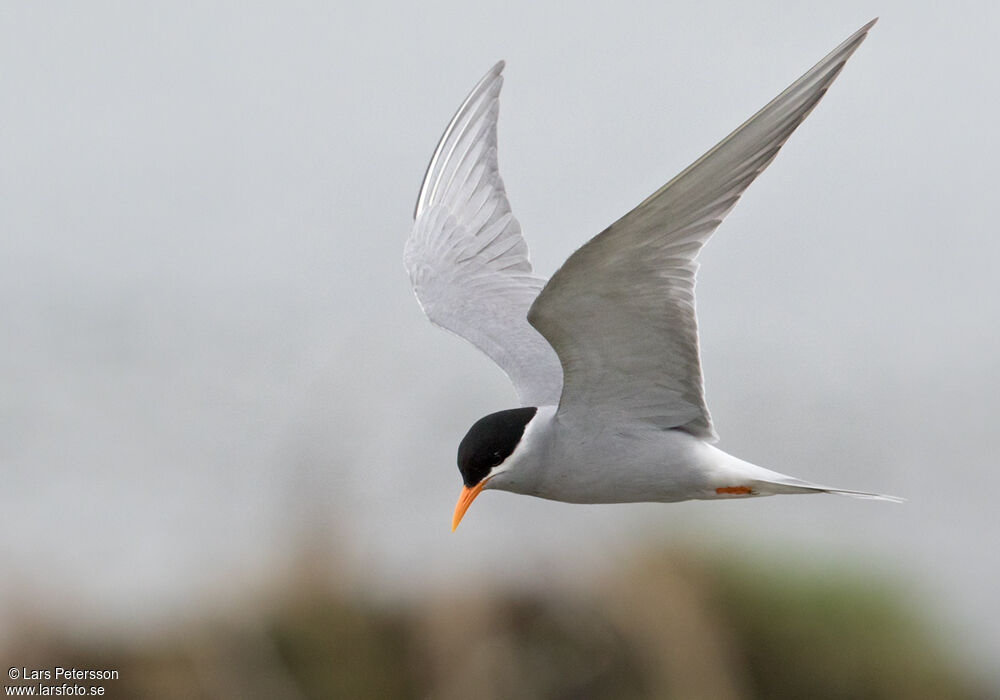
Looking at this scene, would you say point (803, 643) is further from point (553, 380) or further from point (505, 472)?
point (505, 472)

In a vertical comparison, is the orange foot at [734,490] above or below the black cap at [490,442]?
below

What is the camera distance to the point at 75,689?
19.0 ft

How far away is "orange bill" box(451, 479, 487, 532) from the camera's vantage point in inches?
145

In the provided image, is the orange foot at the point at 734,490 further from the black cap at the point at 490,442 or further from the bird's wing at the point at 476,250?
the bird's wing at the point at 476,250

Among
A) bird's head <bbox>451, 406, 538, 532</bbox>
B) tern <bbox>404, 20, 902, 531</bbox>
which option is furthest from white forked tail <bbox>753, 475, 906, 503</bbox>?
bird's head <bbox>451, 406, 538, 532</bbox>

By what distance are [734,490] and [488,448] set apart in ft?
2.47

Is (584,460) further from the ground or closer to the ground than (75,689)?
further from the ground

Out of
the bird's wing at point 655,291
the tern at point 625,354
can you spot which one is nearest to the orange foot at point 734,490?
the tern at point 625,354

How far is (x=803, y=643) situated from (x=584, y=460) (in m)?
2.88

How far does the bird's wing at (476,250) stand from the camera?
4.57 metres

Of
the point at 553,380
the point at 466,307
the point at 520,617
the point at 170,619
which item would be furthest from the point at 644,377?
the point at 170,619

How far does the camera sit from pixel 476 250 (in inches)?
202

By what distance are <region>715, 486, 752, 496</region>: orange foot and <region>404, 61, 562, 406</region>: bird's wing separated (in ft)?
2.67

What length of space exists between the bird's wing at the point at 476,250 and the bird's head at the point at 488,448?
0.67 metres
